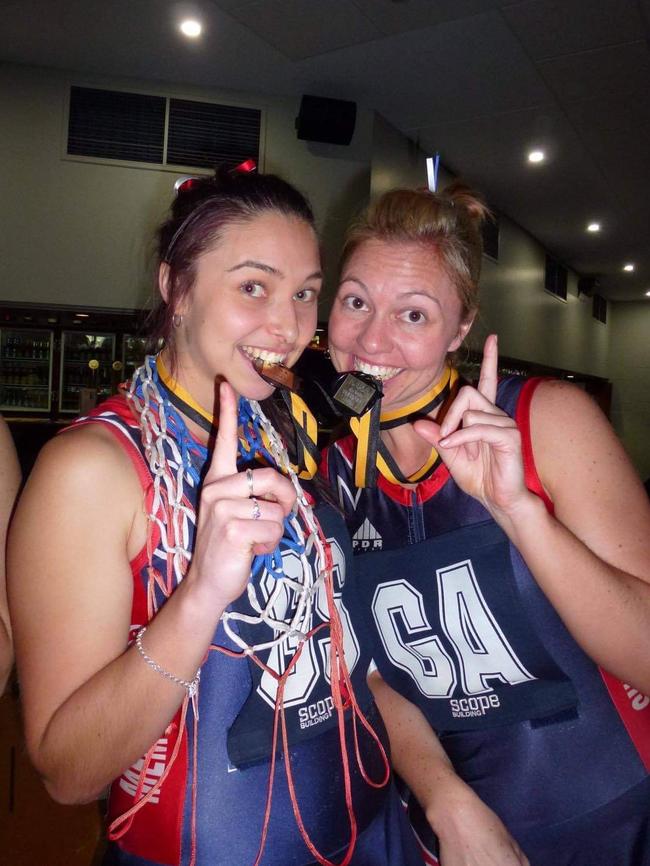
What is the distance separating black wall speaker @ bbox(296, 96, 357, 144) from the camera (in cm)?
486

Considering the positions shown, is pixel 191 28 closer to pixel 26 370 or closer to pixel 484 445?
pixel 26 370

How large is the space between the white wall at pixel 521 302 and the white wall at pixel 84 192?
348 millimetres

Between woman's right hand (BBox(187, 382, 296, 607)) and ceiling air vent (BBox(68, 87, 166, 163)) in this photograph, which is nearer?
woman's right hand (BBox(187, 382, 296, 607))

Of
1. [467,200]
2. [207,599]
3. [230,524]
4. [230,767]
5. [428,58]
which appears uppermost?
[428,58]

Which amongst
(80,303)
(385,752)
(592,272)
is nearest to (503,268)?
(592,272)

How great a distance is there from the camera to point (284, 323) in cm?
129

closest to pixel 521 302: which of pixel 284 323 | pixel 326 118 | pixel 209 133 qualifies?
pixel 326 118

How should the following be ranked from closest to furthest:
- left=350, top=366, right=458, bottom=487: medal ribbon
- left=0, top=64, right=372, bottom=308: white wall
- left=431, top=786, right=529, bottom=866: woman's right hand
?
left=431, top=786, right=529, bottom=866: woman's right hand < left=350, top=366, right=458, bottom=487: medal ribbon < left=0, top=64, right=372, bottom=308: white wall

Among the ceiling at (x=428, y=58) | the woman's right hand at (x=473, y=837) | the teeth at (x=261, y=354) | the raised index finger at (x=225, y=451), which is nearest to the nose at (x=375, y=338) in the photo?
the teeth at (x=261, y=354)

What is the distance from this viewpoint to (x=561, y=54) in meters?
4.28

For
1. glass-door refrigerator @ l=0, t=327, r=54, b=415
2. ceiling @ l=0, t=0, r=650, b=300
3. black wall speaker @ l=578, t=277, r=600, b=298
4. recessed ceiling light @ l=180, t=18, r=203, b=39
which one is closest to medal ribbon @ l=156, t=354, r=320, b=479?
ceiling @ l=0, t=0, r=650, b=300

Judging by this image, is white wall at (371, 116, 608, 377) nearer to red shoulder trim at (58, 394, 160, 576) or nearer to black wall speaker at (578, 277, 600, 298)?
black wall speaker at (578, 277, 600, 298)

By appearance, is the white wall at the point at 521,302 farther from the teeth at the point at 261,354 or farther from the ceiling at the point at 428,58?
the teeth at the point at 261,354

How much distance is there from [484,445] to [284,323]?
1.56ft
